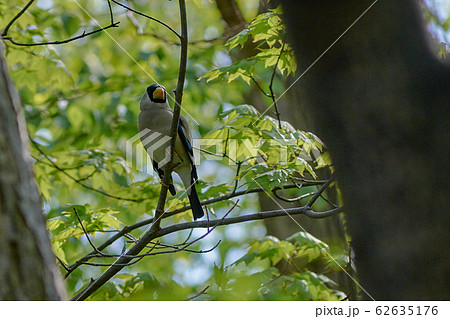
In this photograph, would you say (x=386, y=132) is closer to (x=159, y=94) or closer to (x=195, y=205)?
(x=195, y=205)

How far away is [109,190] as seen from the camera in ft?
18.0

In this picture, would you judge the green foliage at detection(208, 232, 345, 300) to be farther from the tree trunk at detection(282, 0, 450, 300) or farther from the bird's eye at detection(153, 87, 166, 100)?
the tree trunk at detection(282, 0, 450, 300)

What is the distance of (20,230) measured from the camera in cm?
132

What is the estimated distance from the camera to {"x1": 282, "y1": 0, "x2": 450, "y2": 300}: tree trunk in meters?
1.09

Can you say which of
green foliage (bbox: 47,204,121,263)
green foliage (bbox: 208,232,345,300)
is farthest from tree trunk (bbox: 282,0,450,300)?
green foliage (bbox: 47,204,121,263)

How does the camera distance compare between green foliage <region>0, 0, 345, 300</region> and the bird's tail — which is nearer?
green foliage <region>0, 0, 345, 300</region>

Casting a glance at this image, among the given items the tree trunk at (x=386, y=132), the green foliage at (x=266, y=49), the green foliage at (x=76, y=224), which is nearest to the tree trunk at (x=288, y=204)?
the green foliage at (x=266, y=49)

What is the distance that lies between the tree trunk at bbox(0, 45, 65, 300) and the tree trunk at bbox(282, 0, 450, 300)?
789 millimetres

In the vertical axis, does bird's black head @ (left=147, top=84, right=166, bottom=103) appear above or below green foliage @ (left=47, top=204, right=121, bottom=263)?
above

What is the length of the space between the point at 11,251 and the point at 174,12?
27.1ft

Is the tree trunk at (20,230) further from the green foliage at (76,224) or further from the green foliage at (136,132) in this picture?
the green foliage at (76,224)

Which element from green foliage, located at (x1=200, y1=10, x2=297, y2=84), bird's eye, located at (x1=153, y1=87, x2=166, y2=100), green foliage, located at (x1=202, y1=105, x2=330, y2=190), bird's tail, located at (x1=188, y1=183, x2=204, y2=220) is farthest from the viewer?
bird's eye, located at (x1=153, y1=87, x2=166, y2=100)

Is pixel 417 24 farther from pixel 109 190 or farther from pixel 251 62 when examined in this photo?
pixel 109 190

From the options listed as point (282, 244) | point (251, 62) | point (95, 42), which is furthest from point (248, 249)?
point (95, 42)
